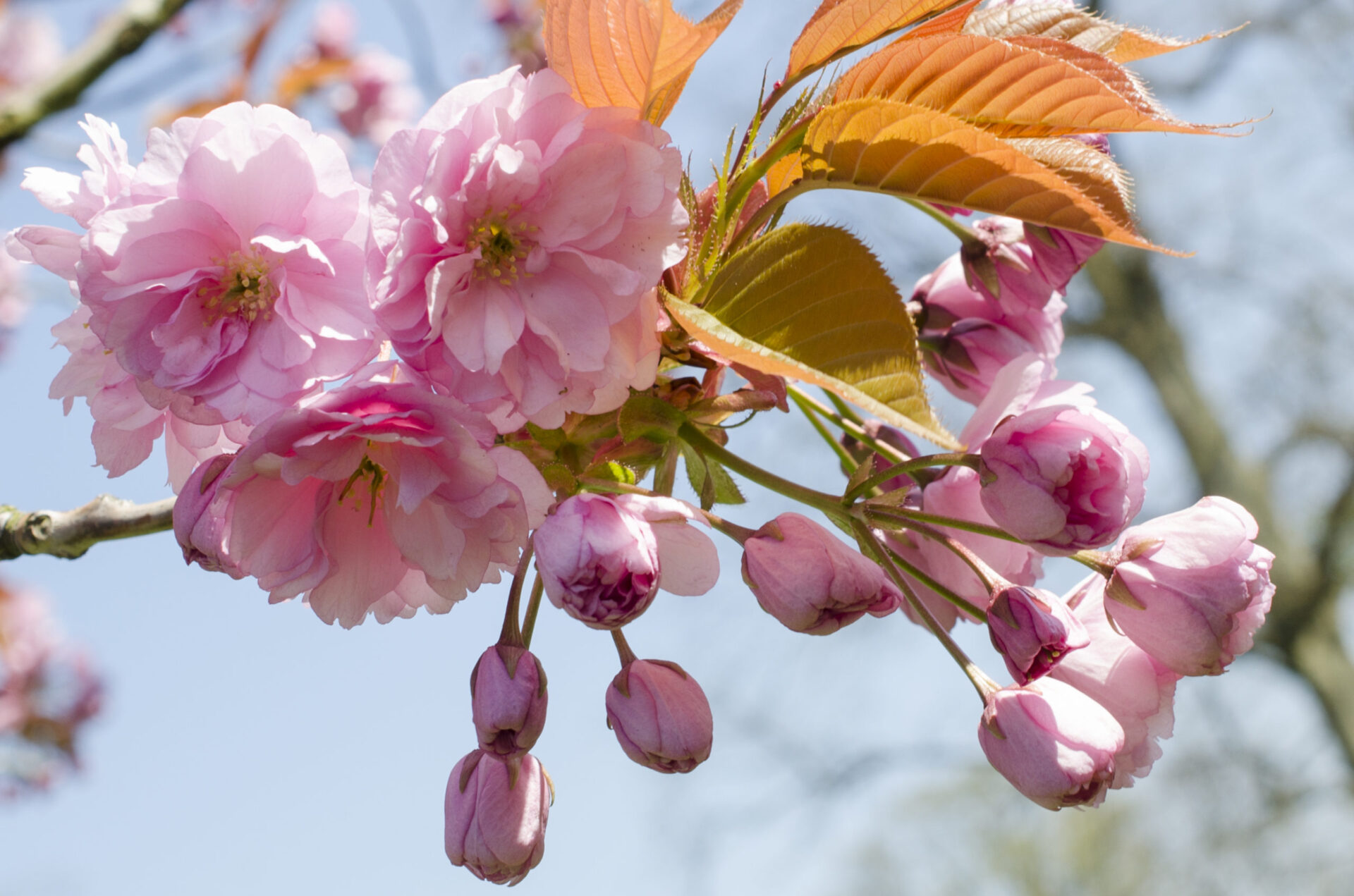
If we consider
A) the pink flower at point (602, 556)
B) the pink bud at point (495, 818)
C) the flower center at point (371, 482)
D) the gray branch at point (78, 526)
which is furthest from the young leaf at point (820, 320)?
the gray branch at point (78, 526)

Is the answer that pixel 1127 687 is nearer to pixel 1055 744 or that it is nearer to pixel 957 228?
pixel 1055 744

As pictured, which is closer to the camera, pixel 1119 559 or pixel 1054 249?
pixel 1119 559

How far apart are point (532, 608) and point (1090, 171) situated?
47 cm

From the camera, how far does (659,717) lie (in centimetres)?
64

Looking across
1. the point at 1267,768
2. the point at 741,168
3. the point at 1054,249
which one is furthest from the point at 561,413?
the point at 1267,768

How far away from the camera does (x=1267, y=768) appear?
6.08 meters

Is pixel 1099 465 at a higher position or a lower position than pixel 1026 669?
higher

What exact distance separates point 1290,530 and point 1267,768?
1.52m

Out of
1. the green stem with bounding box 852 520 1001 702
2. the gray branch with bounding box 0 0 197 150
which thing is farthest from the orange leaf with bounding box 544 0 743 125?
the gray branch with bounding box 0 0 197 150

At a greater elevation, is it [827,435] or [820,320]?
[820,320]

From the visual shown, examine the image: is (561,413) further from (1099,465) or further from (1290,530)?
(1290,530)

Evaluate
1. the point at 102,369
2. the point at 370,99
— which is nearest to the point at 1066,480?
the point at 102,369

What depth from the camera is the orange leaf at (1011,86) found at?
58cm

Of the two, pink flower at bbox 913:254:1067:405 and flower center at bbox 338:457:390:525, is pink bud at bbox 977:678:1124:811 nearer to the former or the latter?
pink flower at bbox 913:254:1067:405
